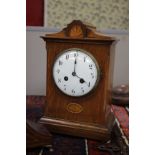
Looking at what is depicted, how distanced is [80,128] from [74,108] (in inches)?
2.5

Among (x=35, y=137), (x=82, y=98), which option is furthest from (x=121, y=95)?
(x=35, y=137)

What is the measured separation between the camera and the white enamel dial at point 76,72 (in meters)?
0.74

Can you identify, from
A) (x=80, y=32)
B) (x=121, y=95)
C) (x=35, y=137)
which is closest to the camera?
(x=35, y=137)

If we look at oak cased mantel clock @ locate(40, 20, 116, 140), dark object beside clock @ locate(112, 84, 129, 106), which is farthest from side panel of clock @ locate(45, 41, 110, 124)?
dark object beside clock @ locate(112, 84, 129, 106)

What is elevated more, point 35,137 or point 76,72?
point 76,72

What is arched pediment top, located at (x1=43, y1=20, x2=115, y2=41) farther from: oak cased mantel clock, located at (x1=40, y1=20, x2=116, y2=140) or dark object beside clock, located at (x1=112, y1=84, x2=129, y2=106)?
dark object beside clock, located at (x1=112, y1=84, x2=129, y2=106)

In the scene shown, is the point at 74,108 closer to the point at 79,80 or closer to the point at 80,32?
the point at 79,80

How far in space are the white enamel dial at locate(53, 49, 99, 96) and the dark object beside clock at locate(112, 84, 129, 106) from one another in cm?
36

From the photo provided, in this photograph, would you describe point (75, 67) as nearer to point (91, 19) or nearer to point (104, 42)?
point (104, 42)

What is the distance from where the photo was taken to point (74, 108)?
77cm
